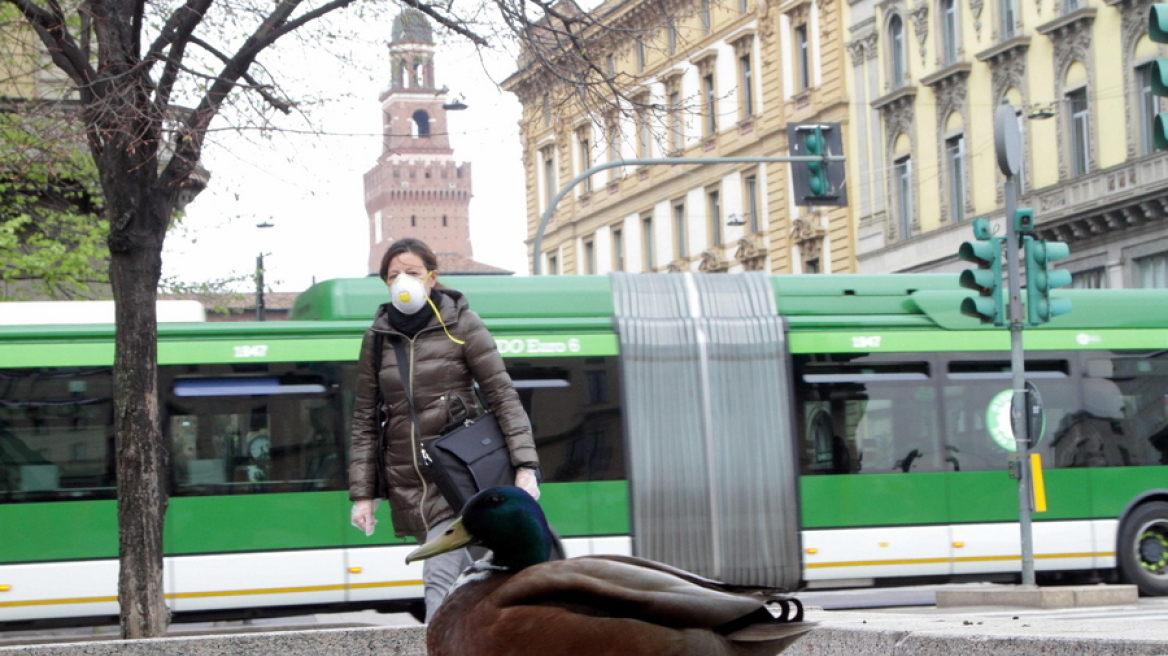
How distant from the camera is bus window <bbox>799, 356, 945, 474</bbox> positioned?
15383 mm

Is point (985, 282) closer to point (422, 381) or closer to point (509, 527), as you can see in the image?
point (422, 381)

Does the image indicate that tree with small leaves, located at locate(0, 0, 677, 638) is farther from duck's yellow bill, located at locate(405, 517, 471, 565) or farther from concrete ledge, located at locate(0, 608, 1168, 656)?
duck's yellow bill, located at locate(405, 517, 471, 565)

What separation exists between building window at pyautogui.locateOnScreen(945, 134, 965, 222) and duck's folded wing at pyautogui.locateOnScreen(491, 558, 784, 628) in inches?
1419

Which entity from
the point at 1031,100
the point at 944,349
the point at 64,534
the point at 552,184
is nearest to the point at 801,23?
the point at 1031,100

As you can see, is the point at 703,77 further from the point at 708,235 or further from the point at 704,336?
the point at 704,336

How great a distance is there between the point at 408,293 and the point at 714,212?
151ft

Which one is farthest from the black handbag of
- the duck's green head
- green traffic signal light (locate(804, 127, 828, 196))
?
green traffic signal light (locate(804, 127, 828, 196))

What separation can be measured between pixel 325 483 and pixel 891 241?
98.8 ft

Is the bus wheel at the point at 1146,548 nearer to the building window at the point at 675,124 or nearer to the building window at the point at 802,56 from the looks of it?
the building window at the point at 675,124

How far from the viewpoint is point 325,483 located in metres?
14.2

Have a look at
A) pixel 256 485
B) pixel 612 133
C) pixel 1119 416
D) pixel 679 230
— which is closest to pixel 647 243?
pixel 679 230

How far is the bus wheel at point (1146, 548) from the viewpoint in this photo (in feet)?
51.1

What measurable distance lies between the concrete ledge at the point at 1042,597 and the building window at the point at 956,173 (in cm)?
2626

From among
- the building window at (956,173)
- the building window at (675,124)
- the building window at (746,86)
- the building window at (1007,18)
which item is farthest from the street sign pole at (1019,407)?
the building window at (746,86)
